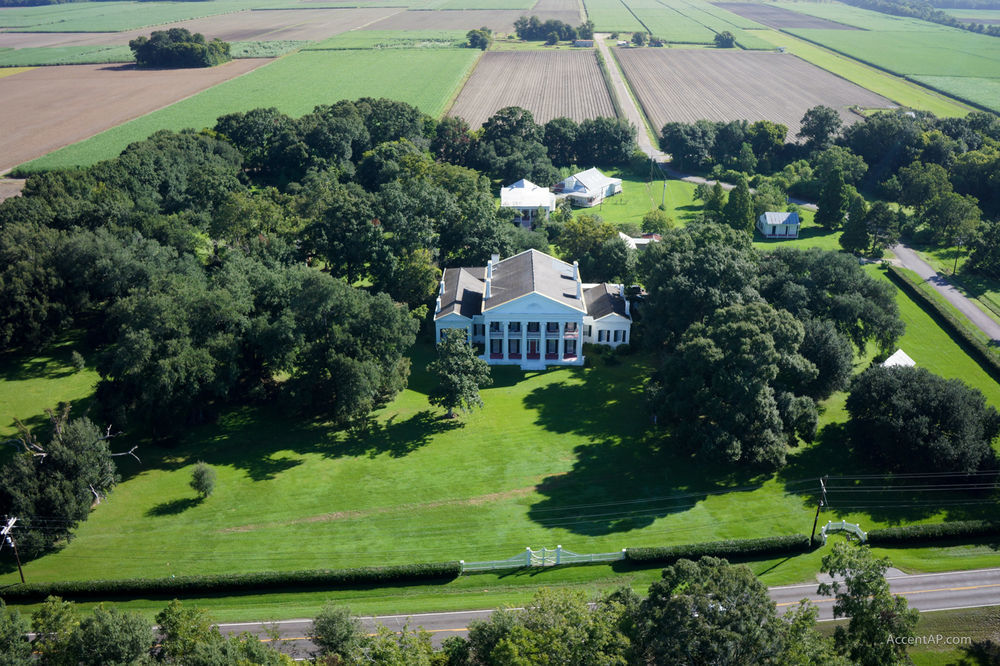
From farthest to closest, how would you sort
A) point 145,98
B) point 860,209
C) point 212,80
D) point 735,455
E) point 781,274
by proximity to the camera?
point 212,80, point 145,98, point 860,209, point 781,274, point 735,455

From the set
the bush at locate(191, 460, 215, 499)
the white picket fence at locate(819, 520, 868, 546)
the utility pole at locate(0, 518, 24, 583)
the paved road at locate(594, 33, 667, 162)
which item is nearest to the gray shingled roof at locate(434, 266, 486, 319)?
the bush at locate(191, 460, 215, 499)

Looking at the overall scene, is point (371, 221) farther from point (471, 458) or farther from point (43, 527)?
point (43, 527)

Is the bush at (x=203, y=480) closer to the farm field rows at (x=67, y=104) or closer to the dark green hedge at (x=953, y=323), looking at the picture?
the dark green hedge at (x=953, y=323)

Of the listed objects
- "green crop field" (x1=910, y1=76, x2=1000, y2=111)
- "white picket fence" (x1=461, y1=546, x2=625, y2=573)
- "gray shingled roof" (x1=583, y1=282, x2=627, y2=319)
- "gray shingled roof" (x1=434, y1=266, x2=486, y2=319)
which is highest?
"green crop field" (x1=910, y1=76, x2=1000, y2=111)

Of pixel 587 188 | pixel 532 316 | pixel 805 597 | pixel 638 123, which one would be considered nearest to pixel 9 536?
pixel 532 316

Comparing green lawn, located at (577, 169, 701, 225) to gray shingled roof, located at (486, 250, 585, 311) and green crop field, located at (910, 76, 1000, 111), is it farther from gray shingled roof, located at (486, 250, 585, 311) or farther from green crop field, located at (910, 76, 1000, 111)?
green crop field, located at (910, 76, 1000, 111)

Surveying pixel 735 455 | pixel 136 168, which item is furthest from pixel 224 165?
pixel 735 455
